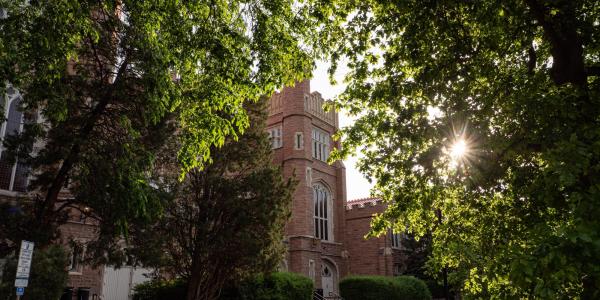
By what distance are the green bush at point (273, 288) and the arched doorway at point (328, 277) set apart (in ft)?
37.0

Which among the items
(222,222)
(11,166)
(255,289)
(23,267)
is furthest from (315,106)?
(23,267)

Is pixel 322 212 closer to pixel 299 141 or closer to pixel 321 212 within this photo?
pixel 321 212

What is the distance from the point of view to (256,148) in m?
16.0

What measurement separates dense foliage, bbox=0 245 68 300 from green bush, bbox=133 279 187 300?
652cm

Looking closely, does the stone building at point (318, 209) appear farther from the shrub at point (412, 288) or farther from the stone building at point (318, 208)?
the shrub at point (412, 288)

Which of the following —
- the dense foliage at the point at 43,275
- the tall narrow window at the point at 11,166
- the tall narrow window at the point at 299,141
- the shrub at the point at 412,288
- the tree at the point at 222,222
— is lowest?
the shrub at the point at 412,288

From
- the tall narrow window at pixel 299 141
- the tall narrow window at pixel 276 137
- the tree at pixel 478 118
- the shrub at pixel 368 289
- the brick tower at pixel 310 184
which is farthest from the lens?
the tall narrow window at pixel 276 137

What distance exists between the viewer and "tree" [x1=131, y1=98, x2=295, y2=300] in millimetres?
14484

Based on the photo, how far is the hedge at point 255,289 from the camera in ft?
53.3

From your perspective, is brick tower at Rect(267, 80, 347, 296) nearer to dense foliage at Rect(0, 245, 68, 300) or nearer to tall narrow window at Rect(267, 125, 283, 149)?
tall narrow window at Rect(267, 125, 283, 149)

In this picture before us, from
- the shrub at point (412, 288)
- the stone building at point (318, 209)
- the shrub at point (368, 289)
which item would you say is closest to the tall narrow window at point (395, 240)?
the stone building at point (318, 209)

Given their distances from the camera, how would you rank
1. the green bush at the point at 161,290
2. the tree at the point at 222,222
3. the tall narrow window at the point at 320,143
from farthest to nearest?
the tall narrow window at the point at 320,143 → the green bush at the point at 161,290 → the tree at the point at 222,222

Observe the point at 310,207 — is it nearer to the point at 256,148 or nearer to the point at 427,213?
the point at 256,148

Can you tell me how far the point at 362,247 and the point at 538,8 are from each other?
86.6ft
